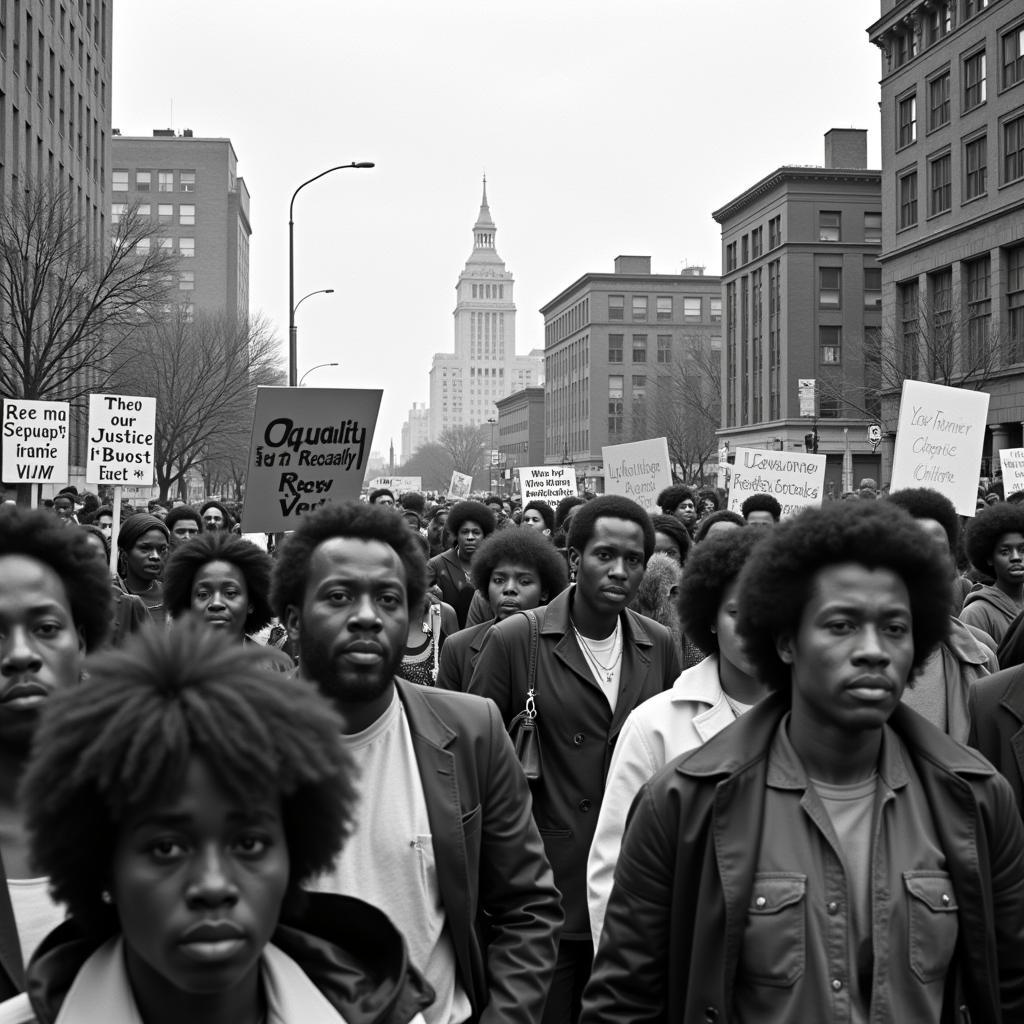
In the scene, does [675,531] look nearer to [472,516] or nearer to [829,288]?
[472,516]

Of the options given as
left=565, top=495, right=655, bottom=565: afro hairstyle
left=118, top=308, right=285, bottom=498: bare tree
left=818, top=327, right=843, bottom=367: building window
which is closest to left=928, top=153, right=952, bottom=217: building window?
left=818, top=327, right=843, bottom=367: building window

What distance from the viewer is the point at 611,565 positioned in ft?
19.3

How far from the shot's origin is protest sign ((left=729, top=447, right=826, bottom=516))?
44.9 feet

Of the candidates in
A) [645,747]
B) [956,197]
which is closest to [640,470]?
[645,747]

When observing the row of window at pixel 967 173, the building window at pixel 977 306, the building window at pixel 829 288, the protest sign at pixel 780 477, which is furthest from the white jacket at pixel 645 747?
the building window at pixel 829 288

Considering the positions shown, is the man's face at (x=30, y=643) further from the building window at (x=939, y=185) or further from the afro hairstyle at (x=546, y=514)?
the building window at (x=939, y=185)

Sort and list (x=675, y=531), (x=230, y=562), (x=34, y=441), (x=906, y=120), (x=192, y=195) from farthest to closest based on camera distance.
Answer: (x=192, y=195) → (x=906, y=120) → (x=34, y=441) → (x=675, y=531) → (x=230, y=562)

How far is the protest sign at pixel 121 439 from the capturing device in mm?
14438

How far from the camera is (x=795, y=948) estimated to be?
2947 mm

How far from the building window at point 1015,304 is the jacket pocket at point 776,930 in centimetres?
4814

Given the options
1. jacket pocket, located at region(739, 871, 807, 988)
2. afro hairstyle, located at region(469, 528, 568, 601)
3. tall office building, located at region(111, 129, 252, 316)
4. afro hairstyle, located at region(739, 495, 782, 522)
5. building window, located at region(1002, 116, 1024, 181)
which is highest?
tall office building, located at region(111, 129, 252, 316)

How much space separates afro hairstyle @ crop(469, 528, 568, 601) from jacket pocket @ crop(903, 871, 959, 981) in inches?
191

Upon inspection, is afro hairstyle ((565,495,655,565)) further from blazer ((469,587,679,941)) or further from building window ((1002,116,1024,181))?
building window ((1002,116,1024,181))

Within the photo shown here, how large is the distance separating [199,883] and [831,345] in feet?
263
